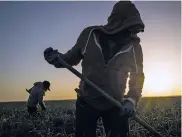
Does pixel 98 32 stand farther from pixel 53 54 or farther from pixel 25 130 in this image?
pixel 25 130

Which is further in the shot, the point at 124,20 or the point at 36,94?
the point at 36,94

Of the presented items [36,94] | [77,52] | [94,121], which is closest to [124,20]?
[77,52]

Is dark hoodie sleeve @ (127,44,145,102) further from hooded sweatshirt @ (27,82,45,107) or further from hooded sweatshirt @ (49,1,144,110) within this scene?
hooded sweatshirt @ (27,82,45,107)

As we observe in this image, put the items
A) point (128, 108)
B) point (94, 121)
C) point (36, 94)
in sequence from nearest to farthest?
point (128, 108)
point (94, 121)
point (36, 94)

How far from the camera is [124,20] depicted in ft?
10.9

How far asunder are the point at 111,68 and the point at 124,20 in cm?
39

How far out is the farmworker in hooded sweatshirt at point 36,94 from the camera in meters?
7.50

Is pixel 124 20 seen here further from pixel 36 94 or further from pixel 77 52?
pixel 36 94

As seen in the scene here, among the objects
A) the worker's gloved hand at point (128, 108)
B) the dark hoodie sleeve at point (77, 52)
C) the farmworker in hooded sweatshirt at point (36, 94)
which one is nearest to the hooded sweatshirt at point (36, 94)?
the farmworker in hooded sweatshirt at point (36, 94)

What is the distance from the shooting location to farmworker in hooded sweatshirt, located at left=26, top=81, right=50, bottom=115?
A: 750 cm

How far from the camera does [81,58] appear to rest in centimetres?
341

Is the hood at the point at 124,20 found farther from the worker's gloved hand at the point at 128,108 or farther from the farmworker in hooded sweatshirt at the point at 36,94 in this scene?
the farmworker in hooded sweatshirt at the point at 36,94

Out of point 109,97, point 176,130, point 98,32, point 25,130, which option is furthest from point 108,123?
point 176,130

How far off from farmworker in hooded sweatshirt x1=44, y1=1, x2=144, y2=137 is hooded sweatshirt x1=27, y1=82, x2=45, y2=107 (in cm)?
425
